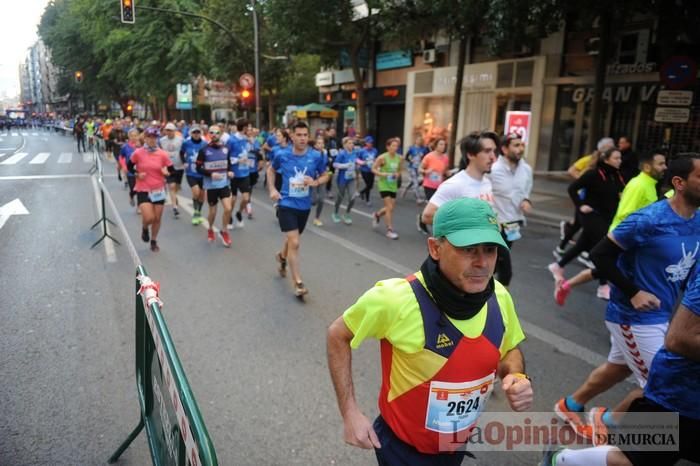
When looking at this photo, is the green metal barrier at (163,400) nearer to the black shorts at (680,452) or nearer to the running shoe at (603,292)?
the black shorts at (680,452)

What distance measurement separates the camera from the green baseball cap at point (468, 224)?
168 cm

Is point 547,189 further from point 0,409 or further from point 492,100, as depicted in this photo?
point 0,409

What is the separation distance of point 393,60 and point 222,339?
2400cm

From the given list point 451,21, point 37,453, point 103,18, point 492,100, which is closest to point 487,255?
point 37,453

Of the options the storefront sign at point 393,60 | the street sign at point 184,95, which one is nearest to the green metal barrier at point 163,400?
the storefront sign at point 393,60

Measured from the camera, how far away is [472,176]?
14.7 ft

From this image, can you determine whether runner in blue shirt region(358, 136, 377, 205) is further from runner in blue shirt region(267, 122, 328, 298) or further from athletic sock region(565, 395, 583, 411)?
athletic sock region(565, 395, 583, 411)

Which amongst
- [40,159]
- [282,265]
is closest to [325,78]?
[40,159]

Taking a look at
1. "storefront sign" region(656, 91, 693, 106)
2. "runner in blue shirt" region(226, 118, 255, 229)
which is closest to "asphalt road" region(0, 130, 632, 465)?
"runner in blue shirt" region(226, 118, 255, 229)

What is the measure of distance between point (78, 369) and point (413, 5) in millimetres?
16337

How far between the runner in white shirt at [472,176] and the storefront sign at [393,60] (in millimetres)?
21166

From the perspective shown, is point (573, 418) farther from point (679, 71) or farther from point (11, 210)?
point (11, 210)

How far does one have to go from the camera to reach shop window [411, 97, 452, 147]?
76.5 ft

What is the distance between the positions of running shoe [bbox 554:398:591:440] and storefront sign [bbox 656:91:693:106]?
9307 millimetres
